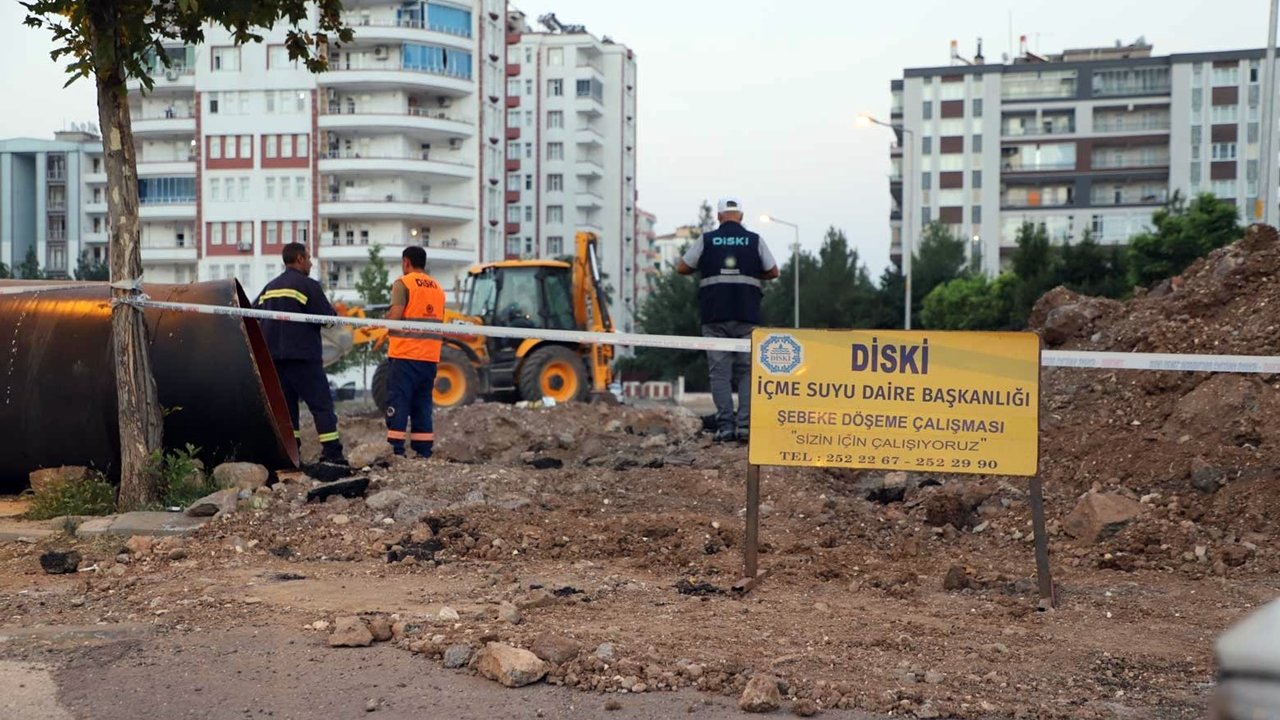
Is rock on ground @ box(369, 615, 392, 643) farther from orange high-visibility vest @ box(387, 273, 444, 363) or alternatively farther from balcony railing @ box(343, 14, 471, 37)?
balcony railing @ box(343, 14, 471, 37)

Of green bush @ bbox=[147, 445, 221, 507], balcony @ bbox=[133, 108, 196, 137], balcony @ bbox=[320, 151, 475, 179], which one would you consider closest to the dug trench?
green bush @ bbox=[147, 445, 221, 507]

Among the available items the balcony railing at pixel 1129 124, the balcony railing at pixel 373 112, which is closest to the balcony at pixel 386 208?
the balcony railing at pixel 373 112

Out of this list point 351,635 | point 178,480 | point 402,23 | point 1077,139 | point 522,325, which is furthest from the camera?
point 1077,139

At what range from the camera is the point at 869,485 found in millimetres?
10336

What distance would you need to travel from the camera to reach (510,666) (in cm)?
501

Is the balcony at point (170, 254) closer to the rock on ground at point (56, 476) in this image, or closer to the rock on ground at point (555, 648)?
the rock on ground at point (56, 476)

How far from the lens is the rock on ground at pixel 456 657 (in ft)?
17.1

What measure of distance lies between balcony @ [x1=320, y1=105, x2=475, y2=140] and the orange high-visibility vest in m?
66.0

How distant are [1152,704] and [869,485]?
18.1ft

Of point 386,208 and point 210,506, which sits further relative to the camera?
point 386,208

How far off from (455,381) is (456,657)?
19.1m

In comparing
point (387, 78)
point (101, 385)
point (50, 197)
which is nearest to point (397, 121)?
point (387, 78)

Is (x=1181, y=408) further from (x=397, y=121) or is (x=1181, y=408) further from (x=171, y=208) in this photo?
(x=171, y=208)

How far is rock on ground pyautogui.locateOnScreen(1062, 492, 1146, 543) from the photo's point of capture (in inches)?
308
